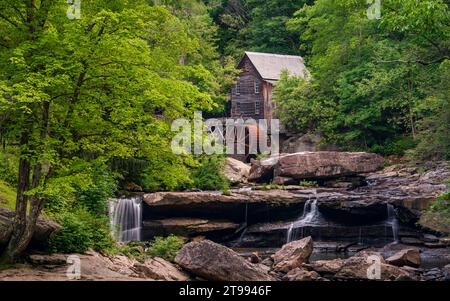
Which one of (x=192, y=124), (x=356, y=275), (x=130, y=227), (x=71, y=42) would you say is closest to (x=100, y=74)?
(x=71, y=42)

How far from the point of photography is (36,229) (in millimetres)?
13578

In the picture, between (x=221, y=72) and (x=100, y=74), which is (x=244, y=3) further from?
(x=100, y=74)

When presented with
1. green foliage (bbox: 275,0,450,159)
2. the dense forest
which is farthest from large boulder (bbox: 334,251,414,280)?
green foliage (bbox: 275,0,450,159)

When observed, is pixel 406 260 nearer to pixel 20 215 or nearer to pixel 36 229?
pixel 36 229

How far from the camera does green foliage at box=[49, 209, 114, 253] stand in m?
14.5

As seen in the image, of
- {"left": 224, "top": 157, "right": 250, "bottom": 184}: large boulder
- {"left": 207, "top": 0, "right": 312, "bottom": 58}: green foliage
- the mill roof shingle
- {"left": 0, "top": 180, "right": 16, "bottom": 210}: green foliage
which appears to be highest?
{"left": 207, "top": 0, "right": 312, "bottom": 58}: green foliage

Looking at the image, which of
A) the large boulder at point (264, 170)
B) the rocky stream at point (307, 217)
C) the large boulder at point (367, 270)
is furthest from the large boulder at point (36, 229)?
the large boulder at point (264, 170)

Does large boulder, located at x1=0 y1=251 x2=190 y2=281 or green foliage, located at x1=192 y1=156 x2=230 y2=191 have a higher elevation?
green foliage, located at x1=192 y1=156 x2=230 y2=191

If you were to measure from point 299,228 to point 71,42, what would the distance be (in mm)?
15808

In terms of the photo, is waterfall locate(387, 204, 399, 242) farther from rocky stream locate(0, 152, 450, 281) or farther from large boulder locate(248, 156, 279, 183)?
large boulder locate(248, 156, 279, 183)

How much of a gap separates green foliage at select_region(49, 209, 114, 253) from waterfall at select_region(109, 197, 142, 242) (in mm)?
7752

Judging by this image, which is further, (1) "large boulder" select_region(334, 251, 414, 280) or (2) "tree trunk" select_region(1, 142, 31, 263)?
(1) "large boulder" select_region(334, 251, 414, 280)

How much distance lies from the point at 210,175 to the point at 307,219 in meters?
7.04

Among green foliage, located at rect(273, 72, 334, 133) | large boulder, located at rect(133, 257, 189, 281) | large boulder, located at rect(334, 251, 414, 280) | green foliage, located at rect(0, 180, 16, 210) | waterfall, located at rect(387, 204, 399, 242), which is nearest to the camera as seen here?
large boulder, located at rect(133, 257, 189, 281)
